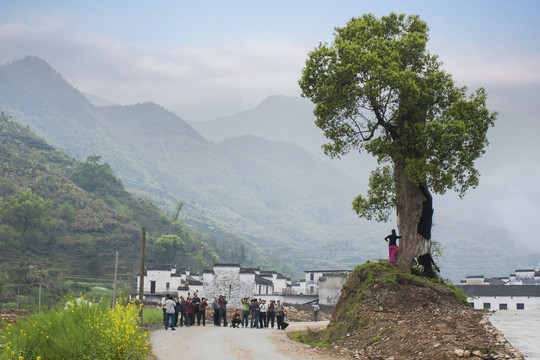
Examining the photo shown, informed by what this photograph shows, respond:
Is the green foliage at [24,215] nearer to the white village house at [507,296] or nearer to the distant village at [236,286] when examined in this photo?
the distant village at [236,286]

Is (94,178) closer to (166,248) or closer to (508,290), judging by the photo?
(166,248)

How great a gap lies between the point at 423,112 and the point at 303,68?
536 centimetres

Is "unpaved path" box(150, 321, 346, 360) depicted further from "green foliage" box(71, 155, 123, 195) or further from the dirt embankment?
"green foliage" box(71, 155, 123, 195)

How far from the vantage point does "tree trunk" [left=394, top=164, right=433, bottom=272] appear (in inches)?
1008

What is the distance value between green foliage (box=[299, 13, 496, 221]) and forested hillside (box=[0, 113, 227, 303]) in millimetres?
78345

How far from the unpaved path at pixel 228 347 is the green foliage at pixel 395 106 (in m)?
7.67

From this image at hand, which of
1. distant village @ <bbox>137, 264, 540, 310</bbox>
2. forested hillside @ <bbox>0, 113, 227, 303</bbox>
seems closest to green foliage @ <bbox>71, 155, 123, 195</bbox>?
forested hillside @ <bbox>0, 113, 227, 303</bbox>

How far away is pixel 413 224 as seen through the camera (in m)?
25.7

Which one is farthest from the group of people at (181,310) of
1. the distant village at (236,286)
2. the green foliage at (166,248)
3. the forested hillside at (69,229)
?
the green foliage at (166,248)

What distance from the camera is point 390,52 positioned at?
25.4 meters

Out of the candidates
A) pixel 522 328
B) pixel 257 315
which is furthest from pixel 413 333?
pixel 257 315

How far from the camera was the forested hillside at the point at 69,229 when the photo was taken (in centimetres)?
10844

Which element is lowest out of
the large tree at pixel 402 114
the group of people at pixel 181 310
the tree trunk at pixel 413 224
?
the group of people at pixel 181 310

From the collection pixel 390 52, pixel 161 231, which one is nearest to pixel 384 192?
pixel 390 52
